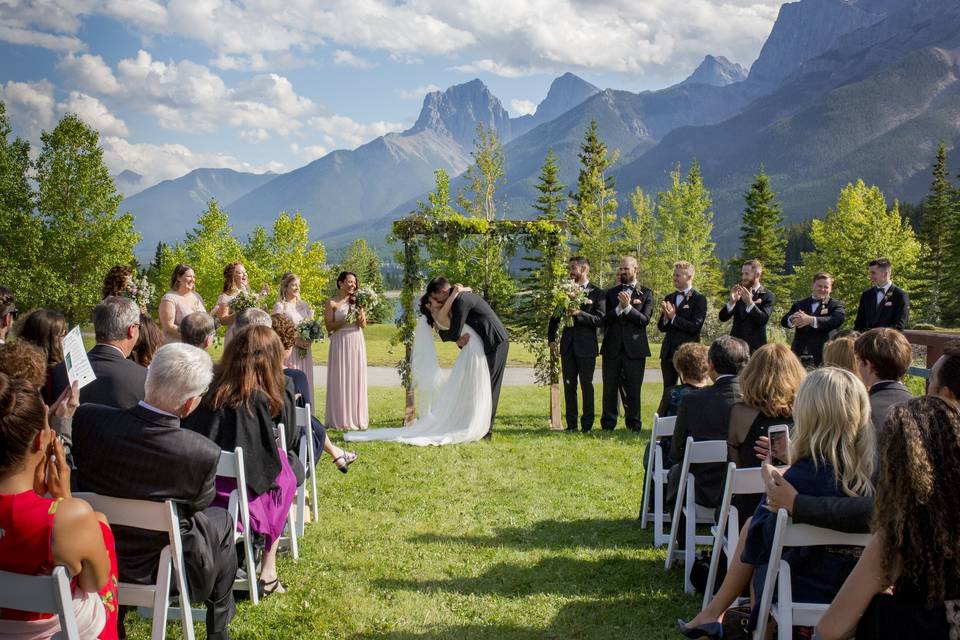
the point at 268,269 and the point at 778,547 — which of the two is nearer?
the point at 778,547

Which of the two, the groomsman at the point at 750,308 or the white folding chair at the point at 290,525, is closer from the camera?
the white folding chair at the point at 290,525

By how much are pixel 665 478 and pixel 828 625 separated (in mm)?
3331

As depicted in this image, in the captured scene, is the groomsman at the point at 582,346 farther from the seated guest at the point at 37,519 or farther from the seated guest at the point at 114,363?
the seated guest at the point at 37,519

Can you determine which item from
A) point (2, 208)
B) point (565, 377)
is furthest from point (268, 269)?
point (565, 377)

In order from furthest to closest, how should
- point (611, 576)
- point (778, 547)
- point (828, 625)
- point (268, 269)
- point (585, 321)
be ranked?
point (268, 269) → point (585, 321) → point (611, 576) → point (778, 547) → point (828, 625)

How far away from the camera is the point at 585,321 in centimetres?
1057

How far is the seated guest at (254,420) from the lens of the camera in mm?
4398

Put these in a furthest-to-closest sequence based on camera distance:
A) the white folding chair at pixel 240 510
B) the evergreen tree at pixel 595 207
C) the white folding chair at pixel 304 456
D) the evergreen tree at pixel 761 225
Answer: the evergreen tree at pixel 761 225, the evergreen tree at pixel 595 207, the white folding chair at pixel 304 456, the white folding chair at pixel 240 510

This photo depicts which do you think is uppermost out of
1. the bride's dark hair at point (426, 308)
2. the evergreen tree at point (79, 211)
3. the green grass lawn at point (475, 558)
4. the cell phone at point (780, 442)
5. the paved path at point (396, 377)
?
the evergreen tree at point (79, 211)

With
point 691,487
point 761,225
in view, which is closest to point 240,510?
point 691,487

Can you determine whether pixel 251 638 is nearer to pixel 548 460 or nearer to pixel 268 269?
pixel 548 460

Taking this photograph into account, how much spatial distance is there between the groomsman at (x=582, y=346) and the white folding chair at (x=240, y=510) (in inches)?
264

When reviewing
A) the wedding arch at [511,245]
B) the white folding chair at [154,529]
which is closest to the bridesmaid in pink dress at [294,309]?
the wedding arch at [511,245]

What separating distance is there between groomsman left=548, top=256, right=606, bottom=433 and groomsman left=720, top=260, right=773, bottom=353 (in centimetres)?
183
